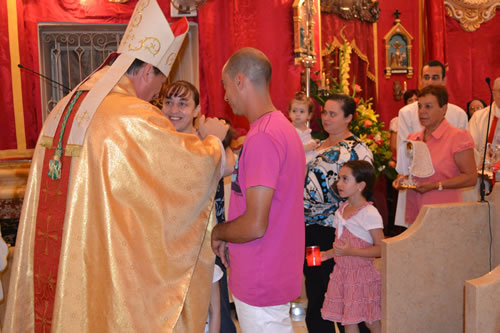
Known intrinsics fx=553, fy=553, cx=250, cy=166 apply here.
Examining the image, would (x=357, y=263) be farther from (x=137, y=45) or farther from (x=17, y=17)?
(x=17, y=17)

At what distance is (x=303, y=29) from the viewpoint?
6.37 metres

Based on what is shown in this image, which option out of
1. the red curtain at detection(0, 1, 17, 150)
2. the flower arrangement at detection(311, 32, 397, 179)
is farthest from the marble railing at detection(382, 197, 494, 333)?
the red curtain at detection(0, 1, 17, 150)

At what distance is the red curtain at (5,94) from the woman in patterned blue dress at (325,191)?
13.6 ft

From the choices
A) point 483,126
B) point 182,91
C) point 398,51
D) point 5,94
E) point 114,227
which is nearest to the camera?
point 114,227

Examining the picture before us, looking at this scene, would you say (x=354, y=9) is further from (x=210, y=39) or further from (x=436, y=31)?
(x=210, y=39)

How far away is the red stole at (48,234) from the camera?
2414mm

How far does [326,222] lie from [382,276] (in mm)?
477

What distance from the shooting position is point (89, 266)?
237cm

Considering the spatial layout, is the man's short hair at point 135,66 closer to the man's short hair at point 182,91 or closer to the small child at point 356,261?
the man's short hair at point 182,91

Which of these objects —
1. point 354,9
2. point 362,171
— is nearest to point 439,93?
point 362,171

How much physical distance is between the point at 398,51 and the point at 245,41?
12.2 ft

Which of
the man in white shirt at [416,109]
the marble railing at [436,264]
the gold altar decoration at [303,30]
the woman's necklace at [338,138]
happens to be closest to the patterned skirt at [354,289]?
the marble railing at [436,264]

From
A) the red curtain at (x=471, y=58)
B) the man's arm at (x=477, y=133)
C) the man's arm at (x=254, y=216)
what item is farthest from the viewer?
the red curtain at (x=471, y=58)

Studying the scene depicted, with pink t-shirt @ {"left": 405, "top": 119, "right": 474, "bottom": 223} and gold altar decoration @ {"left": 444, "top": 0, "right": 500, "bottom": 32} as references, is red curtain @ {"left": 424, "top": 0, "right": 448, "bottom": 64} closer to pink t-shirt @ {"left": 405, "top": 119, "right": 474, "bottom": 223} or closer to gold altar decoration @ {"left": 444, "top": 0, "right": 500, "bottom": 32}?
gold altar decoration @ {"left": 444, "top": 0, "right": 500, "bottom": 32}
